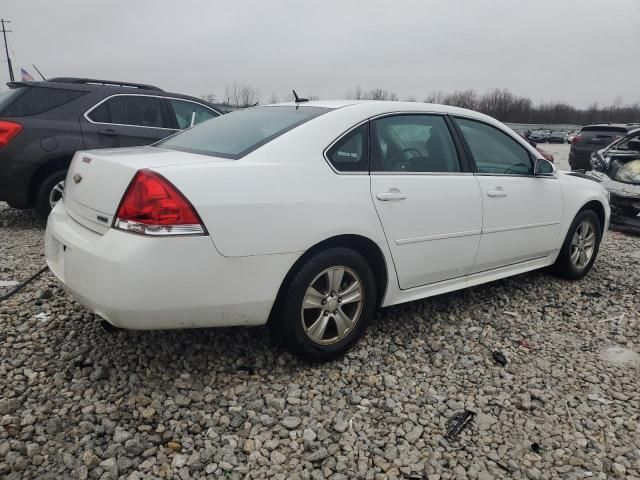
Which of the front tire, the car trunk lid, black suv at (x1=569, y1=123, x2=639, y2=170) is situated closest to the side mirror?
the front tire

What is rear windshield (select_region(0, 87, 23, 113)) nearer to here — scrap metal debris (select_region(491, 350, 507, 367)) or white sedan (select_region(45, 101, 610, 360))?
white sedan (select_region(45, 101, 610, 360))

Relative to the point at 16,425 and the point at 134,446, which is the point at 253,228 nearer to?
the point at 134,446

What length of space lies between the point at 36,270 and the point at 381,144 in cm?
314

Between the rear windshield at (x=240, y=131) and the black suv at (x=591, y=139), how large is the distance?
11.7 m

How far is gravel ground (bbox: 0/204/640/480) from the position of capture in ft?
6.97

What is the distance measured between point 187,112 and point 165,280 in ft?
16.2

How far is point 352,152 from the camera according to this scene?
2.85 meters

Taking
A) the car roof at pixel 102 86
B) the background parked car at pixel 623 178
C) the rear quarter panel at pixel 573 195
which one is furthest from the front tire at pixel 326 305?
the background parked car at pixel 623 178

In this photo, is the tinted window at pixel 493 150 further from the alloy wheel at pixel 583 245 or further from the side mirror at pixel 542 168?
the alloy wheel at pixel 583 245

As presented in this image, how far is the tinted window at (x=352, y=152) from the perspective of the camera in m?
2.76

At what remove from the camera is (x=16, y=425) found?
222 cm

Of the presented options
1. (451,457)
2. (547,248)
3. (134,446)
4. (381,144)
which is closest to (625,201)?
(547,248)

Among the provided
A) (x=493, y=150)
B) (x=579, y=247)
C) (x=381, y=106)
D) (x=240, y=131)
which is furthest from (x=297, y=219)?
(x=579, y=247)

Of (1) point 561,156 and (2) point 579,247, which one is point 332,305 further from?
(1) point 561,156
